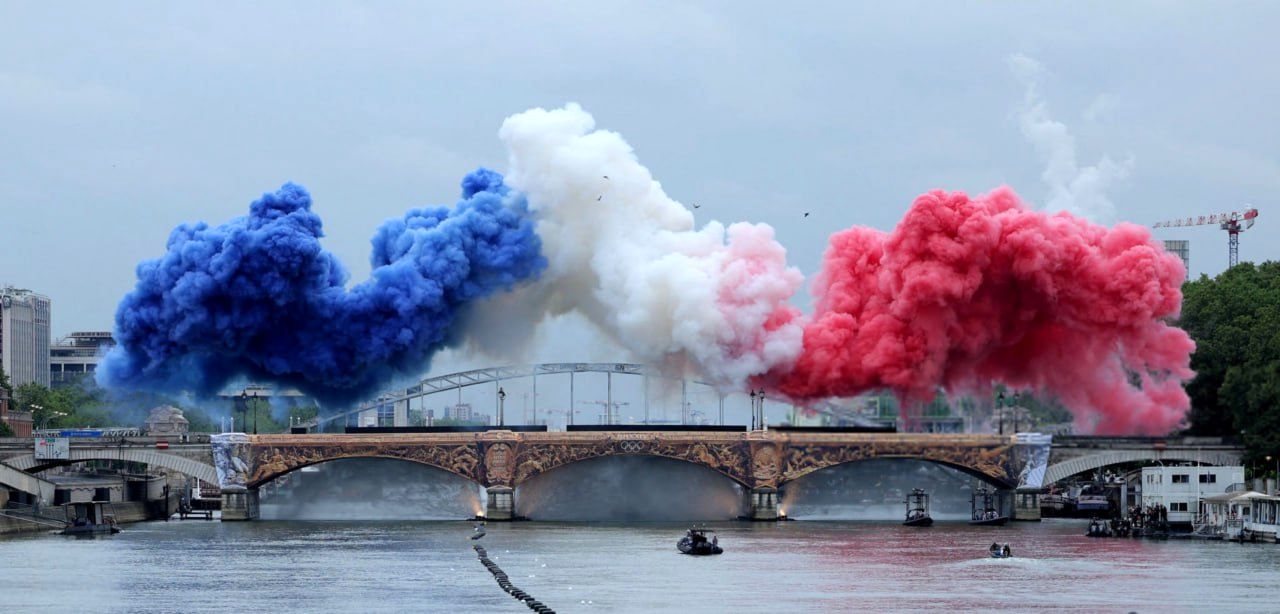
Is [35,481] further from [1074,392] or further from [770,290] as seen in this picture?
[1074,392]

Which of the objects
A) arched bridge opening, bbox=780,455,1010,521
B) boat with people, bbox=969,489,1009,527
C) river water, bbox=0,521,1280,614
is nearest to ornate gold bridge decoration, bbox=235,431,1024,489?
Result: arched bridge opening, bbox=780,455,1010,521

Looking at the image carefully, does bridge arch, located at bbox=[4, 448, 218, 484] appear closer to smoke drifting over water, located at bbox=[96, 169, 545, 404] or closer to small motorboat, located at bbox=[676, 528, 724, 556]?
smoke drifting over water, located at bbox=[96, 169, 545, 404]

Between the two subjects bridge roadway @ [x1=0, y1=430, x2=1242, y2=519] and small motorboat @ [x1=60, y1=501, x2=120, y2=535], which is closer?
small motorboat @ [x1=60, y1=501, x2=120, y2=535]

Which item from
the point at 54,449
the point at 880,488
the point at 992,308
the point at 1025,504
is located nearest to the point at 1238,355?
the point at 1025,504

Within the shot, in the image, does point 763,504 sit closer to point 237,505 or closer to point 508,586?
point 237,505

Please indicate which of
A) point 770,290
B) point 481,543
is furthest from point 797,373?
point 481,543

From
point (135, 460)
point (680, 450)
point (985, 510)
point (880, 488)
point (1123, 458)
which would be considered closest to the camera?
point (680, 450)

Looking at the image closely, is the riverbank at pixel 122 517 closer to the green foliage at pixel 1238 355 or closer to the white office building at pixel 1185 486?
the white office building at pixel 1185 486
